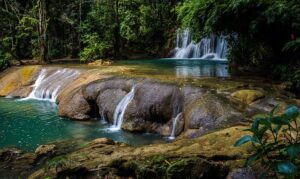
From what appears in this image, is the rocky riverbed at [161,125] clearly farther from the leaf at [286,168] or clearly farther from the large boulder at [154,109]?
the leaf at [286,168]

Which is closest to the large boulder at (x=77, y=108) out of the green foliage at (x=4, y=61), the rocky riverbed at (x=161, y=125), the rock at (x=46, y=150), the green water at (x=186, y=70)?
the rocky riverbed at (x=161, y=125)

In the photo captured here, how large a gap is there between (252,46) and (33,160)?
7.48 meters

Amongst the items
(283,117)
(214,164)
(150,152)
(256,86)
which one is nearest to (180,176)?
(214,164)

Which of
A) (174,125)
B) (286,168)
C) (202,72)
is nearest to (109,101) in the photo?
(174,125)

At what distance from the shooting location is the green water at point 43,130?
368 inches

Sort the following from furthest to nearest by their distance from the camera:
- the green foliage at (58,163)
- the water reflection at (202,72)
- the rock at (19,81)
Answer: the rock at (19,81), the water reflection at (202,72), the green foliage at (58,163)

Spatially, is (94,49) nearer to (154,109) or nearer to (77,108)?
(77,108)

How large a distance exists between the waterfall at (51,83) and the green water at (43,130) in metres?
2.00

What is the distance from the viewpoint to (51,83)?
1609cm

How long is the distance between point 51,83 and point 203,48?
381 inches

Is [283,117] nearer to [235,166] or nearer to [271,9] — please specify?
[235,166]

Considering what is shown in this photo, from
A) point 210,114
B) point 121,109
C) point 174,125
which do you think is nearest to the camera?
point 210,114

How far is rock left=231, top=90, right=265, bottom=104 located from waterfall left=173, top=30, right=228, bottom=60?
1048 cm

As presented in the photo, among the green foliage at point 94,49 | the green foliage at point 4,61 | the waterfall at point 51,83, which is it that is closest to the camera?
the waterfall at point 51,83
